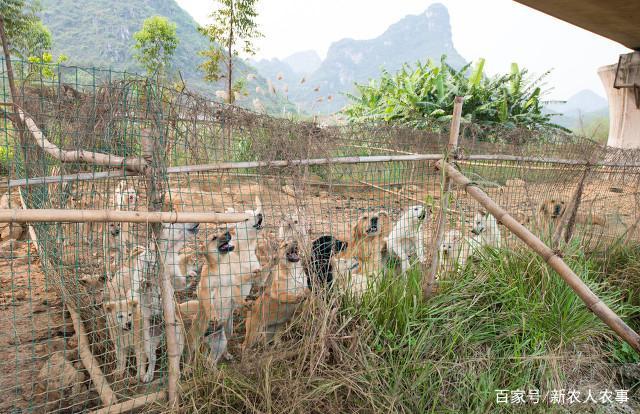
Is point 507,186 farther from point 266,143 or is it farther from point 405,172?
point 266,143

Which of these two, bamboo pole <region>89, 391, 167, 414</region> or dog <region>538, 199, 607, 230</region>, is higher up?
dog <region>538, 199, 607, 230</region>

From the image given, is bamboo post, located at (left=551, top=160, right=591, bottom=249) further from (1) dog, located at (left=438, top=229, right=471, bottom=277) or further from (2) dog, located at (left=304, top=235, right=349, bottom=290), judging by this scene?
(2) dog, located at (left=304, top=235, right=349, bottom=290)

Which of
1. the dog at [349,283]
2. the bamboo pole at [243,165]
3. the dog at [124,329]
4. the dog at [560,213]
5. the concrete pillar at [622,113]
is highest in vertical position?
the concrete pillar at [622,113]

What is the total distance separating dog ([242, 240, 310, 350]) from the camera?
3.39 m

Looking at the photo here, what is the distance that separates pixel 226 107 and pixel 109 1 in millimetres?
77970

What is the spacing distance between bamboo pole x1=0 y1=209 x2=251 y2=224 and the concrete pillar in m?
13.2

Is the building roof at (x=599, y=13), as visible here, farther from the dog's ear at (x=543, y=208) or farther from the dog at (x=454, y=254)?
the dog at (x=454, y=254)

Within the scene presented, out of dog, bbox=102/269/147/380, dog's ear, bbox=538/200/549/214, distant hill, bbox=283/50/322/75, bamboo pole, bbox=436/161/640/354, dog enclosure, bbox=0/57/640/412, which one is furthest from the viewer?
distant hill, bbox=283/50/322/75

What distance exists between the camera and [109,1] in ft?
221

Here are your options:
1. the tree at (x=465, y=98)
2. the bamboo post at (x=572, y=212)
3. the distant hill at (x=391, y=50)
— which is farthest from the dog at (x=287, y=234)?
the distant hill at (x=391, y=50)

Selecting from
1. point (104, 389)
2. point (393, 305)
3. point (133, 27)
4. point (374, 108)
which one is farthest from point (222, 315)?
point (133, 27)

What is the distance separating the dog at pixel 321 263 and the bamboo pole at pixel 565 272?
122cm

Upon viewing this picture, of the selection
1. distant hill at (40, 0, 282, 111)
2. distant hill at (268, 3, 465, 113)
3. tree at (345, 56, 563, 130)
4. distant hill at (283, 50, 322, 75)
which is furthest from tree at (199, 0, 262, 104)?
distant hill at (283, 50, 322, 75)

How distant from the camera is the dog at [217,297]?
3.38 m
